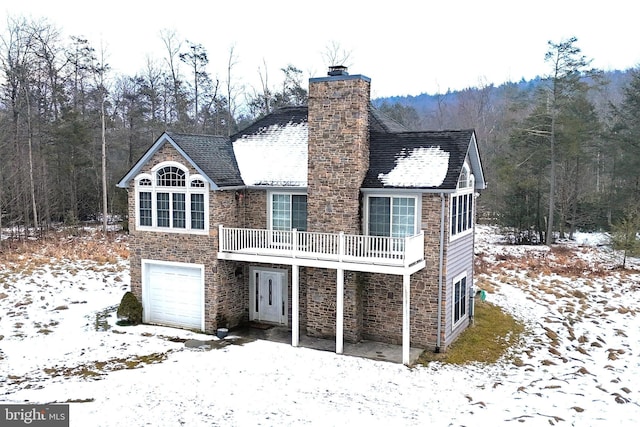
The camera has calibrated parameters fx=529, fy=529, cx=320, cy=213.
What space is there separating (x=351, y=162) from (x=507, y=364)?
23.3 ft

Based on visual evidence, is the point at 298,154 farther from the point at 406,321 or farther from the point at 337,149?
the point at 406,321

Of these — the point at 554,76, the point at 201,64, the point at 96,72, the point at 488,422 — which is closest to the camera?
the point at 488,422

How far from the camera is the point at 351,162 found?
15562mm

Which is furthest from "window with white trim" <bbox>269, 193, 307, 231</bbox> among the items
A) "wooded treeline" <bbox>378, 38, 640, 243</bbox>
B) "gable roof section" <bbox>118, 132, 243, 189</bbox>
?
"wooded treeline" <bbox>378, 38, 640, 243</bbox>

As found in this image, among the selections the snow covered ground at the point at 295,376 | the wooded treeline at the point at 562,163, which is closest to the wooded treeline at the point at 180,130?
the wooded treeline at the point at 562,163

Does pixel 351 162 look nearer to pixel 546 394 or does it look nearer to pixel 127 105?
pixel 546 394

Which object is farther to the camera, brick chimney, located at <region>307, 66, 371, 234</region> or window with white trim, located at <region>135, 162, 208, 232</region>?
window with white trim, located at <region>135, 162, 208, 232</region>

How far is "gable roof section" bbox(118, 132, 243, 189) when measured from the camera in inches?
642

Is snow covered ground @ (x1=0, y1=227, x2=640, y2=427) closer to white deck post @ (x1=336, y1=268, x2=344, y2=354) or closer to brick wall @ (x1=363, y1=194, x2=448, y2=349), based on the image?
white deck post @ (x1=336, y1=268, x2=344, y2=354)

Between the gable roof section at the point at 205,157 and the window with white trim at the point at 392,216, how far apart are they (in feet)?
14.6

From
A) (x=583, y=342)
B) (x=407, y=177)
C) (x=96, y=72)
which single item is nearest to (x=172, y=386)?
(x=407, y=177)

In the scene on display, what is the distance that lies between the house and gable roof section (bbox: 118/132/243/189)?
5 cm

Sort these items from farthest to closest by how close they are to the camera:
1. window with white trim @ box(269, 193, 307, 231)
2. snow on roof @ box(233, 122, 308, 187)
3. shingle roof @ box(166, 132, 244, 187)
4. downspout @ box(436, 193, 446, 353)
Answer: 1. snow on roof @ box(233, 122, 308, 187)
2. window with white trim @ box(269, 193, 307, 231)
3. shingle roof @ box(166, 132, 244, 187)
4. downspout @ box(436, 193, 446, 353)

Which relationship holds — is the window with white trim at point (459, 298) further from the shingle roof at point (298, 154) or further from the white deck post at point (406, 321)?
the shingle roof at point (298, 154)
